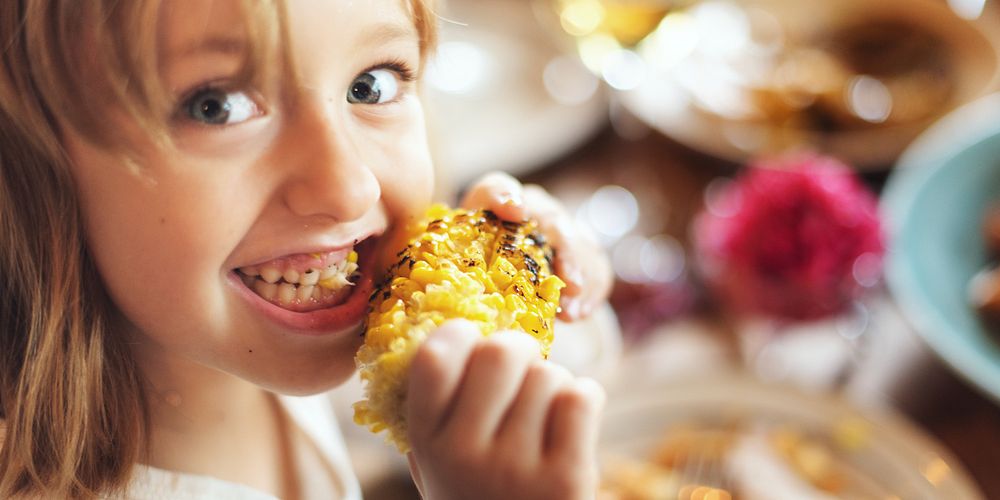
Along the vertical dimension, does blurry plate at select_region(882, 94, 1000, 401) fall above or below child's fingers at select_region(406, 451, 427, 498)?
above

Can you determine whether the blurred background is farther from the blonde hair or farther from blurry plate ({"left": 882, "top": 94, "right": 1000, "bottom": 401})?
the blonde hair

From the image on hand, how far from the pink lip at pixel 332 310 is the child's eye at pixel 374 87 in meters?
0.07

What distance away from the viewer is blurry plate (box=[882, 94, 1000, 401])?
763 mm

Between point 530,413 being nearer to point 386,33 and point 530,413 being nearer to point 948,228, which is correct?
point 386,33

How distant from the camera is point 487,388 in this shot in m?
0.34

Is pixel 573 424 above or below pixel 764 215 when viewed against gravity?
below

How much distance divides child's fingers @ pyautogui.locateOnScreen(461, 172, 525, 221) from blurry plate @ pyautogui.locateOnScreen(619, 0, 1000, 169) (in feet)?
1.76

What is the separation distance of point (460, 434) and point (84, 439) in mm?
213

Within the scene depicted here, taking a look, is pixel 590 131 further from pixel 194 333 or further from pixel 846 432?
pixel 194 333

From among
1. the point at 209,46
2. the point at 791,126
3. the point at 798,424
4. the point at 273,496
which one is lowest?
the point at 273,496

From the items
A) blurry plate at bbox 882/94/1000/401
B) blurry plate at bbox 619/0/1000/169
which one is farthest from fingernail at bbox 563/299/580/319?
blurry plate at bbox 619/0/1000/169

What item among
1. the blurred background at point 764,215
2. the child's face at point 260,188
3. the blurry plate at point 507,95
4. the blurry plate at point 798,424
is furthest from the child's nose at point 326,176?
the blurry plate at point 507,95

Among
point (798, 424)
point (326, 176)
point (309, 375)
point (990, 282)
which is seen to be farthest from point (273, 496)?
point (990, 282)

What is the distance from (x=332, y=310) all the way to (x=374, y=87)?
0.11 metres
